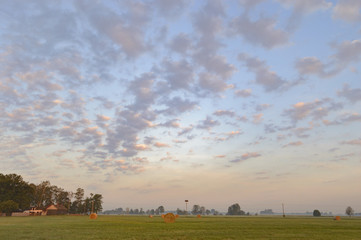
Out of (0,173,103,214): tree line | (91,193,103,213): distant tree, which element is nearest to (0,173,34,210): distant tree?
(0,173,103,214): tree line

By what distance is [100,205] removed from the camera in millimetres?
153125

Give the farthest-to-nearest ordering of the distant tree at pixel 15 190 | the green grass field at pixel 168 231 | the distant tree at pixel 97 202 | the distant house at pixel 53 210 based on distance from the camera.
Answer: the distant tree at pixel 97 202 → the distant house at pixel 53 210 → the distant tree at pixel 15 190 → the green grass field at pixel 168 231

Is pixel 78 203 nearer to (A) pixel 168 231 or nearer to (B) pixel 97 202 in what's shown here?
(B) pixel 97 202

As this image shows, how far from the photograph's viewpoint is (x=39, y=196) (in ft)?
459

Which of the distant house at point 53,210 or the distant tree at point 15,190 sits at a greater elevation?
the distant tree at point 15,190

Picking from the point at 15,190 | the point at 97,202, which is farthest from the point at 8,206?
the point at 97,202

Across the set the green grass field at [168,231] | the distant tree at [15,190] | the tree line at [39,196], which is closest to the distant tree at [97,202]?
the tree line at [39,196]

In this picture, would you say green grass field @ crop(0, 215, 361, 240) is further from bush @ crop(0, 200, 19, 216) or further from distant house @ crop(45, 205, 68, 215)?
distant house @ crop(45, 205, 68, 215)

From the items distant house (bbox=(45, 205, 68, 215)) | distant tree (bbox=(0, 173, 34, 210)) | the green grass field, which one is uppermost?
distant tree (bbox=(0, 173, 34, 210))

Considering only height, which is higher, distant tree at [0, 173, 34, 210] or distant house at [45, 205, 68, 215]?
distant tree at [0, 173, 34, 210]

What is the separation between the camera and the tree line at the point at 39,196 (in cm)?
9594

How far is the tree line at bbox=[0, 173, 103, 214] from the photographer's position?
95938mm

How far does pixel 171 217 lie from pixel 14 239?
117 feet

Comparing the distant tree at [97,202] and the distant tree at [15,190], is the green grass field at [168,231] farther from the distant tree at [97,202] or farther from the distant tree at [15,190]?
the distant tree at [97,202]
